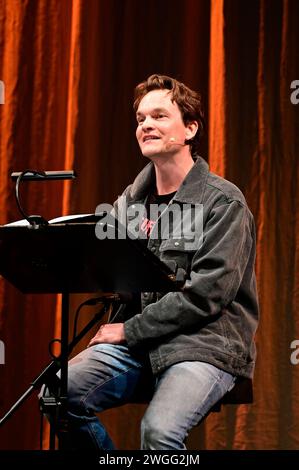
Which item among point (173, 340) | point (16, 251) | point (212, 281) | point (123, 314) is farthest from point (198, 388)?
point (16, 251)

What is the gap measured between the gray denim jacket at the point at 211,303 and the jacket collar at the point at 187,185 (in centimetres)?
4

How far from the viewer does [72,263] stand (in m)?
1.68

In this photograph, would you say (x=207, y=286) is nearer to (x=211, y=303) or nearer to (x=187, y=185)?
(x=211, y=303)

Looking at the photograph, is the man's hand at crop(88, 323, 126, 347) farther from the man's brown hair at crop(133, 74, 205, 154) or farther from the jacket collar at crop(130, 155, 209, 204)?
the man's brown hair at crop(133, 74, 205, 154)

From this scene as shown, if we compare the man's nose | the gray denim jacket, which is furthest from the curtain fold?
the gray denim jacket

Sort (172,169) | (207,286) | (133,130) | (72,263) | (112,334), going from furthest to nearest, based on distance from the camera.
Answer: (133,130)
(172,169)
(112,334)
(207,286)
(72,263)

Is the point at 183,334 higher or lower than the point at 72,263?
lower

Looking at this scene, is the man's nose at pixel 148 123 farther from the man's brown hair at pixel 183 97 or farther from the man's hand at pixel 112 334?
the man's hand at pixel 112 334

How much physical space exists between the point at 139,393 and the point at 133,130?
131cm

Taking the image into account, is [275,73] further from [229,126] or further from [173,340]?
[173,340]

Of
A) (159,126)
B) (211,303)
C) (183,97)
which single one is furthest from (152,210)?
(211,303)

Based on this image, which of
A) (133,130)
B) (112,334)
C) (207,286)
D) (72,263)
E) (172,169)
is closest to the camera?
(72,263)

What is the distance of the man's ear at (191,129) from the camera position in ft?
7.57

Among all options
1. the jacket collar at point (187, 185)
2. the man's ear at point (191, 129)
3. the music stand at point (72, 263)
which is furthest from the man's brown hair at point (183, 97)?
the music stand at point (72, 263)
